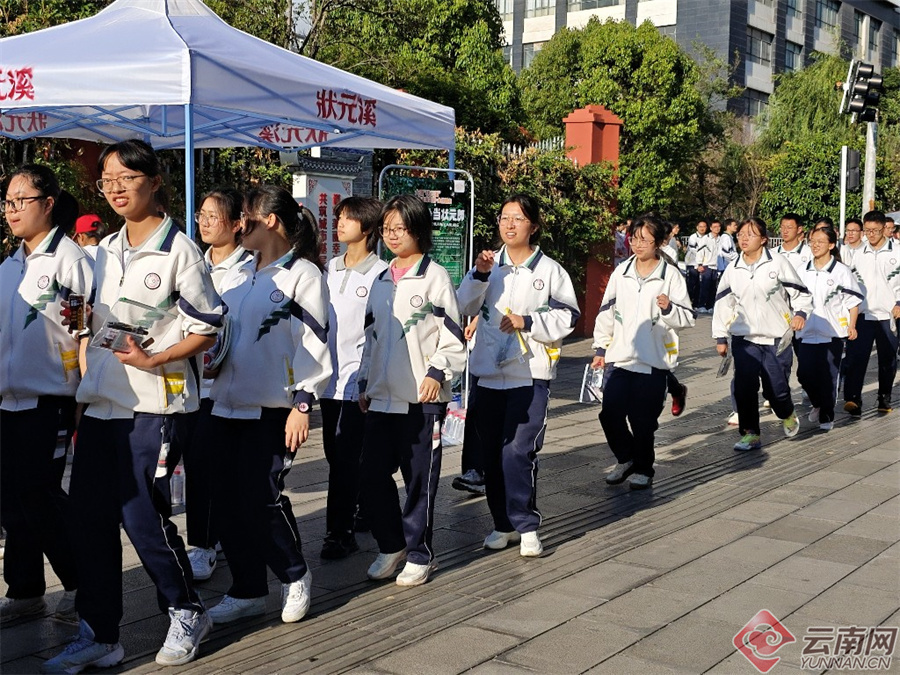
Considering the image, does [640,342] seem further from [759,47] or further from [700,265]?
[759,47]

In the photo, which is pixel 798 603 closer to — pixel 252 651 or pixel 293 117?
pixel 252 651

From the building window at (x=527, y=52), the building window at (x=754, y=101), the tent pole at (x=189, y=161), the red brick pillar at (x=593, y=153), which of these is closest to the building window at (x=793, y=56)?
the building window at (x=754, y=101)

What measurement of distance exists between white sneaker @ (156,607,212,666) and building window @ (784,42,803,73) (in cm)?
5019

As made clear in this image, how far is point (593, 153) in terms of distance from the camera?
1753 centimetres

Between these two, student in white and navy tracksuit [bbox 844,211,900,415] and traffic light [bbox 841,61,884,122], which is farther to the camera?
traffic light [bbox 841,61,884,122]

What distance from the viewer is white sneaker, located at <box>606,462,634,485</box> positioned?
7836mm

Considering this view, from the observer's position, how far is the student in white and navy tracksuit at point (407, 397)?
211 inches

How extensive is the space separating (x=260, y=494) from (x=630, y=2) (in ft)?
153

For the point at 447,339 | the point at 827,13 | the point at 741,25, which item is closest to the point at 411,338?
the point at 447,339

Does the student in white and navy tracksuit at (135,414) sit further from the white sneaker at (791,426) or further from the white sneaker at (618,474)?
the white sneaker at (791,426)

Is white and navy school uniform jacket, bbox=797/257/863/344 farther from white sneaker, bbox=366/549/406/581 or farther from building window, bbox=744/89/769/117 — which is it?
building window, bbox=744/89/769/117

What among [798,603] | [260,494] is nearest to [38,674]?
[260,494]

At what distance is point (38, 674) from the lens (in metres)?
4.22
